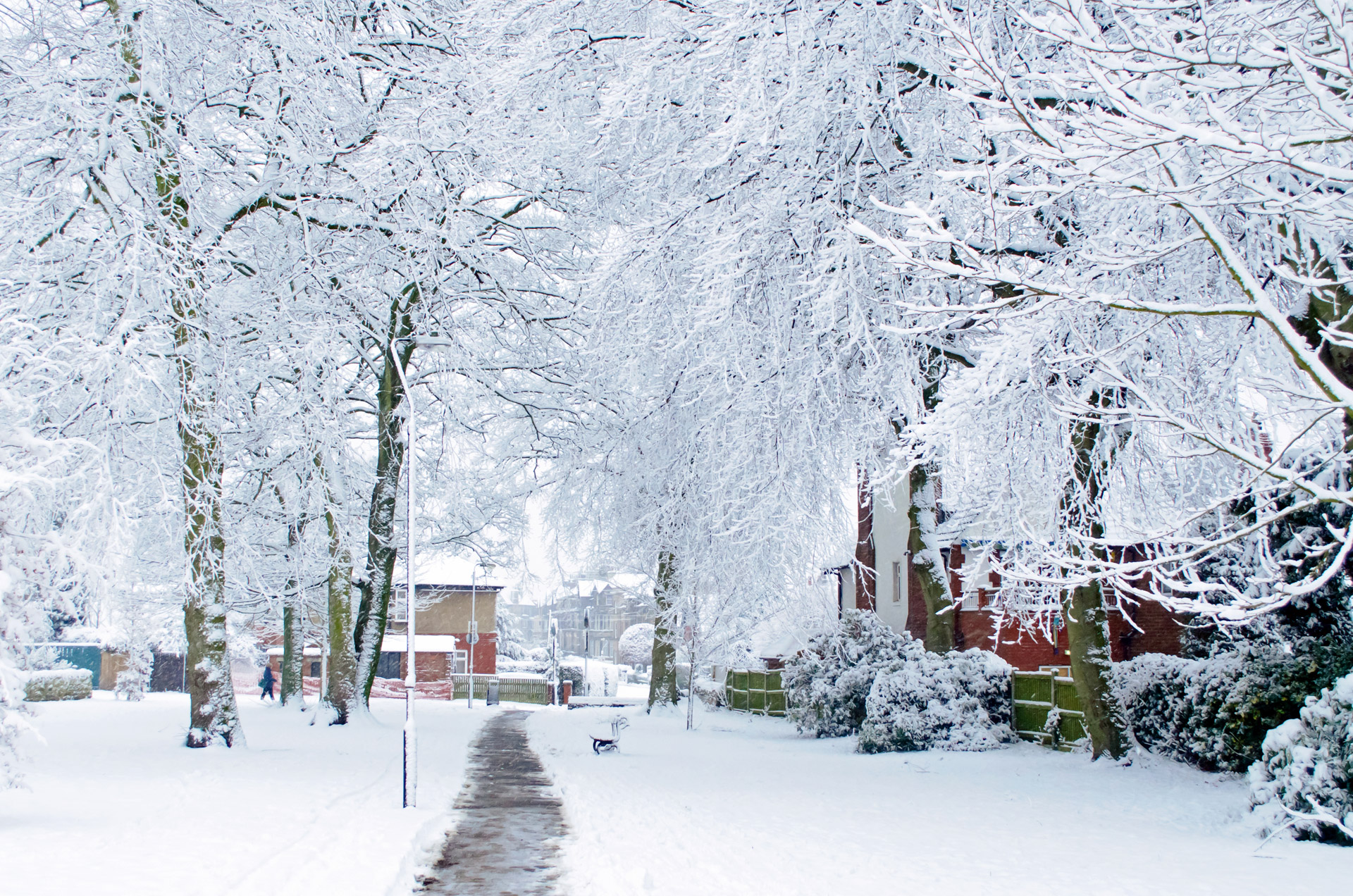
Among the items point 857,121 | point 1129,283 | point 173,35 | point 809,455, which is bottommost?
point 809,455

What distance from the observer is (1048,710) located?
737 inches

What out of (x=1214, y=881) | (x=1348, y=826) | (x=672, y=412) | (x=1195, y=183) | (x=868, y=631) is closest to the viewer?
(x=1195, y=183)

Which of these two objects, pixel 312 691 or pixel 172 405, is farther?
pixel 312 691

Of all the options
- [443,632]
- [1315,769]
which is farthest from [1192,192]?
[443,632]

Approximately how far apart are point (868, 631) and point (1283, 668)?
11.3 m

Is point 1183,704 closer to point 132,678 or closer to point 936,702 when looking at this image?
point 936,702

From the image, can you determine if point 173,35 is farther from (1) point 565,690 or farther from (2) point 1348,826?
(1) point 565,690

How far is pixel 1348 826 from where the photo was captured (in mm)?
8781

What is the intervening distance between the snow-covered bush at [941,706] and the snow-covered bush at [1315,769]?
8839 mm

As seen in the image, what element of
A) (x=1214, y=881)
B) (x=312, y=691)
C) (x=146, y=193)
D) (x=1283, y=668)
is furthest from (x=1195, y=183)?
(x=312, y=691)

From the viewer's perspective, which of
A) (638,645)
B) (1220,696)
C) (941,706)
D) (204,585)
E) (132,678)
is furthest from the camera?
(638,645)

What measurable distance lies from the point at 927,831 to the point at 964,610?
20.4 metres

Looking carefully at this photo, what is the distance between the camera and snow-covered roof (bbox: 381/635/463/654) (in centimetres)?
5725

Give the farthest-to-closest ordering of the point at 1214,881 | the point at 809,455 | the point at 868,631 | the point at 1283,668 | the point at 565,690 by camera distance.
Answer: the point at 565,690 → the point at 868,631 → the point at 809,455 → the point at 1283,668 → the point at 1214,881
